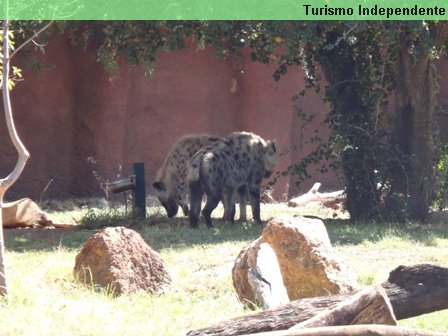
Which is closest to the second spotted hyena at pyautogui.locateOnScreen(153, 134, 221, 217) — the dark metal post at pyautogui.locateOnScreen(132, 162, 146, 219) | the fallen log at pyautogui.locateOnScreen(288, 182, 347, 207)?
the dark metal post at pyautogui.locateOnScreen(132, 162, 146, 219)

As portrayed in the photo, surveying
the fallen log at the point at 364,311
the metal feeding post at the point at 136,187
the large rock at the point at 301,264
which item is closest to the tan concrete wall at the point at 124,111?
the metal feeding post at the point at 136,187

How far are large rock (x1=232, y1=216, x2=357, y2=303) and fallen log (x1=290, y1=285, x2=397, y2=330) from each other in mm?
2131

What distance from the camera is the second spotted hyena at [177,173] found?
12.7 m

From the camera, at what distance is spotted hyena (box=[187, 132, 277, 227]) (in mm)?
11164

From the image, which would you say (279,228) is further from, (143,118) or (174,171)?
(143,118)

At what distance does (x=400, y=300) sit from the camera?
482 cm

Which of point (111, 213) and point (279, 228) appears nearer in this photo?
point (279, 228)

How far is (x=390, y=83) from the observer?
12422mm

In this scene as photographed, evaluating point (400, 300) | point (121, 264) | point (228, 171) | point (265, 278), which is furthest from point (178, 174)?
point (400, 300)
